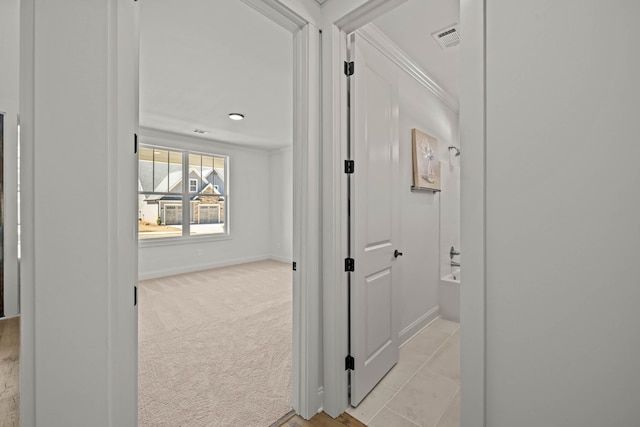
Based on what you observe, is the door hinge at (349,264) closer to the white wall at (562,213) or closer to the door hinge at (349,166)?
the door hinge at (349,166)

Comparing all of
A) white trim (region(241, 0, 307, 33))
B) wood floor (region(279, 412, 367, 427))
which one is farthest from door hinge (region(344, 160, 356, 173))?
wood floor (region(279, 412, 367, 427))

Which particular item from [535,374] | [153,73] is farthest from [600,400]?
[153,73]

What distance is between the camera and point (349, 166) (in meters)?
1.75

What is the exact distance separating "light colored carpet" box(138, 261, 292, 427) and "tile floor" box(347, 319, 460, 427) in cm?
59

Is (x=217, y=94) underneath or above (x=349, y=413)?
above

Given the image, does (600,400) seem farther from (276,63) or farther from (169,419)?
(276,63)

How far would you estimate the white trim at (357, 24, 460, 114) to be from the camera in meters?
2.10

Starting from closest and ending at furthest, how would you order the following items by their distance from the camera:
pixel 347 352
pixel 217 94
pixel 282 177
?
pixel 347 352, pixel 217 94, pixel 282 177

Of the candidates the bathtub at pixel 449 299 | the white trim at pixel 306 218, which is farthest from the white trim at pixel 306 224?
the bathtub at pixel 449 299

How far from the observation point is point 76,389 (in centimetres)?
91

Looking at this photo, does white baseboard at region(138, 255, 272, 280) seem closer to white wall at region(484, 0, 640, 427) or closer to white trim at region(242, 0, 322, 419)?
white trim at region(242, 0, 322, 419)

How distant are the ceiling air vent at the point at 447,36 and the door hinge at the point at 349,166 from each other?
140 centimetres

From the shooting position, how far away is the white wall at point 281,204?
249 inches

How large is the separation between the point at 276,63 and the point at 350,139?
1.47 meters
